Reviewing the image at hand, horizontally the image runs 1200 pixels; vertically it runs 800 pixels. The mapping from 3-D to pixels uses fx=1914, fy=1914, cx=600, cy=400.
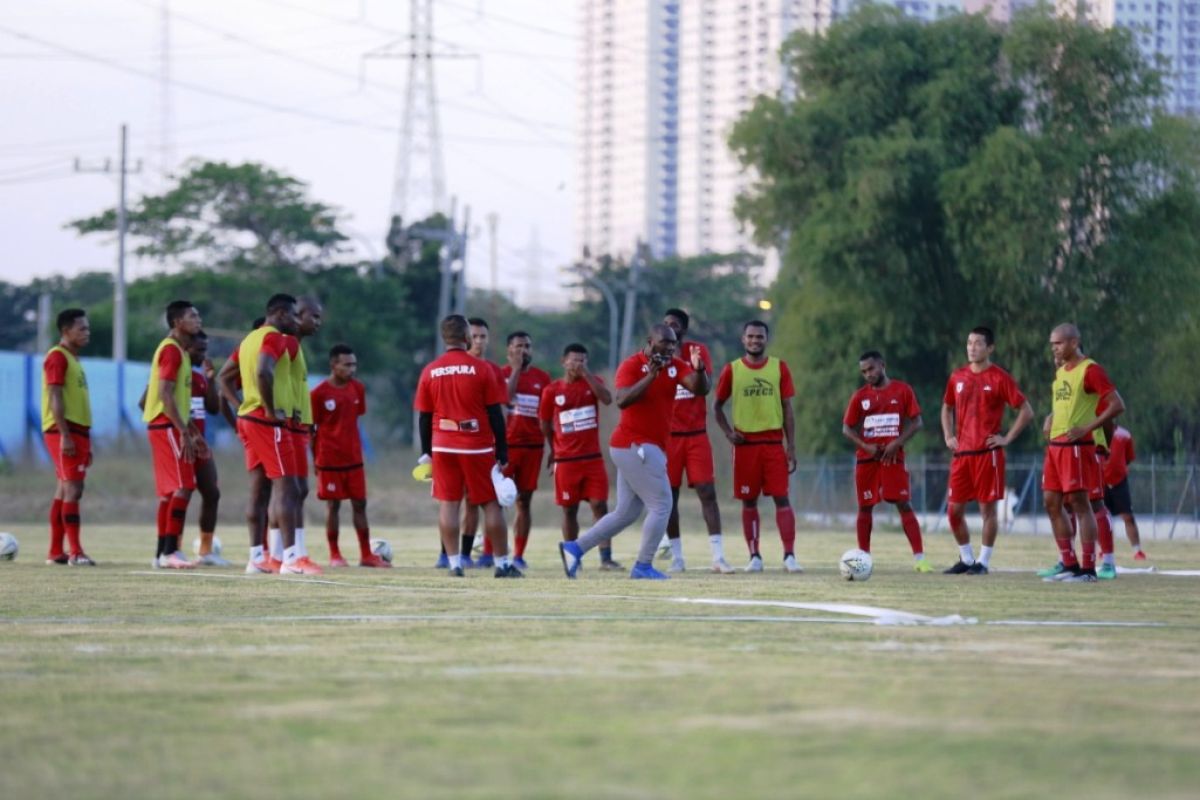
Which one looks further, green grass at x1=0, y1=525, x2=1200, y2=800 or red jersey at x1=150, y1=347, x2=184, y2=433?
red jersey at x1=150, y1=347, x2=184, y2=433

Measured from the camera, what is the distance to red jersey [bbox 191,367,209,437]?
18.8m

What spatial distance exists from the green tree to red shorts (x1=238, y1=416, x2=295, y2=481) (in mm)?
28179

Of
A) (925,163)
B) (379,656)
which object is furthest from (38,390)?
(379,656)

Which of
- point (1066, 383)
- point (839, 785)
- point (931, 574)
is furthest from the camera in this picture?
point (931, 574)

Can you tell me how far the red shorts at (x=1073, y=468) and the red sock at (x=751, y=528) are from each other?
2936mm

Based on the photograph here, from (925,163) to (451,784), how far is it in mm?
38889

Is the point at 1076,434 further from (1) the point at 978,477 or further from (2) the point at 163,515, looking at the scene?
(2) the point at 163,515

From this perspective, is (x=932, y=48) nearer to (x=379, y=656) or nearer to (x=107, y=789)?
(x=379, y=656)

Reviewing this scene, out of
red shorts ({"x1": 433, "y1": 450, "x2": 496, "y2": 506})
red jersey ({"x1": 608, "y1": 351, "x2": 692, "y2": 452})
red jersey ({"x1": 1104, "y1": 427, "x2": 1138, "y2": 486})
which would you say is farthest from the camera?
red jersey ({"x1": 1104, "y1": 427, "x2": 1138, "y2": 486})

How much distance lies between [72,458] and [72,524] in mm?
651

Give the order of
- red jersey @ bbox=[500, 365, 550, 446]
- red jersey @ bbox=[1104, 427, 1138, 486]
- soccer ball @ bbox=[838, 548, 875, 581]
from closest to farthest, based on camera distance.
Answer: soccer ball @ bbox=[838, 548, 875, 581] < red jersey @ bbox=[500, 365, 550, 446] < red jersey @ bbox=[1104, 427, 1138, 486]

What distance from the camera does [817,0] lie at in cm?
Answer: 5428

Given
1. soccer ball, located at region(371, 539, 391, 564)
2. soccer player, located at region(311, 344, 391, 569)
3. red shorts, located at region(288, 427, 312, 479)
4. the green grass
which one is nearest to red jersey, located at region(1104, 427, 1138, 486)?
soccer ball, located at region(371, 539, 391, 564)

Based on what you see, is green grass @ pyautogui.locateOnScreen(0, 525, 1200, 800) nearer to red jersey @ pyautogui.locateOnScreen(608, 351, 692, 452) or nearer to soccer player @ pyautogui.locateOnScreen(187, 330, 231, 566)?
red jersey @ pyautogui.locateOnScreen(608, 351, 692, 452)
